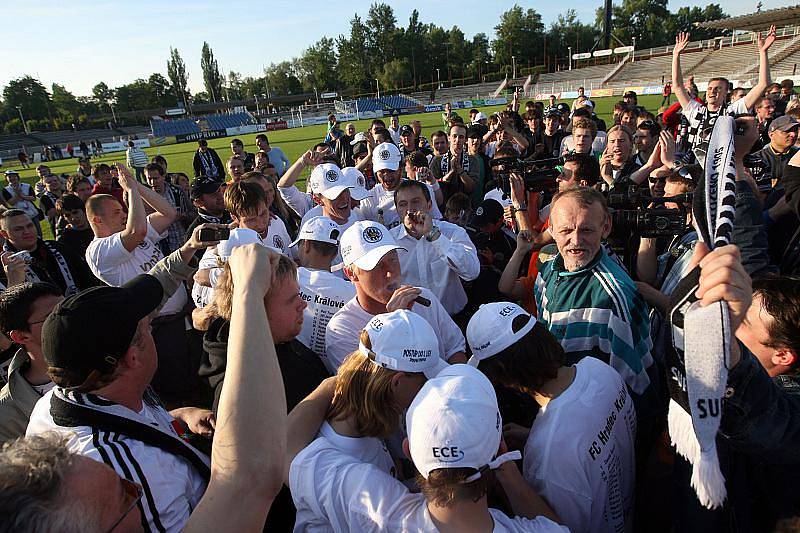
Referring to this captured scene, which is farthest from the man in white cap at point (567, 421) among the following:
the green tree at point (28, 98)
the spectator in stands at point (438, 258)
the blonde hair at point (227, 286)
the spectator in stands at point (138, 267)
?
the green tree at point (28, 98)

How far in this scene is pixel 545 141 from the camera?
9656 millimetres

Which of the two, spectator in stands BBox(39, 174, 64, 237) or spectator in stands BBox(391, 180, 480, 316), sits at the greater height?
spectator in stands BBox(39, 174, 64, 237)

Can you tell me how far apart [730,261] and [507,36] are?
299 feet

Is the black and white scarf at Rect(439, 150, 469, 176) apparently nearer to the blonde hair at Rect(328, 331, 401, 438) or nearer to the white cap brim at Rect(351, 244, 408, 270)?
the white cap brim at Rect(351, 244, 408, 270)

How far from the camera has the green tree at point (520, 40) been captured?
261 ft

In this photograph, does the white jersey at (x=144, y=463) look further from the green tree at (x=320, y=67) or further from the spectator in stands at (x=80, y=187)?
the green tree at (x=320, y=67)

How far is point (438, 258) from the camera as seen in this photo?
12.6 feet

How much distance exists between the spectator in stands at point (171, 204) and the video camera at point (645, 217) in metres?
5.88

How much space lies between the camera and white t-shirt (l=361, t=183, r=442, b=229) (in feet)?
18.3

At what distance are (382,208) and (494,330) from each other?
392 centimetres

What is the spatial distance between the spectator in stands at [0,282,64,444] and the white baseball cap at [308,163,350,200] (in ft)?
8.92

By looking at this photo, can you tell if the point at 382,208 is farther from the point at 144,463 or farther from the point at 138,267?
the point at 144,463

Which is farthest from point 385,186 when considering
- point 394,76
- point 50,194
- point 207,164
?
point 394,76

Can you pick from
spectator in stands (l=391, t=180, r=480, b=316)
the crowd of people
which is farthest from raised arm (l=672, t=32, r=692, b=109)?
spectator in stands (l=391, t=180, r=480, b=316)
